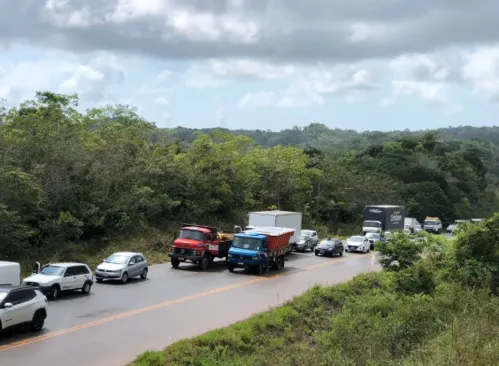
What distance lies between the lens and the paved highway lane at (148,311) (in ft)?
52.0

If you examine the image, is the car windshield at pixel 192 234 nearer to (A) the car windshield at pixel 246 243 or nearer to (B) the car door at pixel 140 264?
(A) the car windshield at pixel 246 243

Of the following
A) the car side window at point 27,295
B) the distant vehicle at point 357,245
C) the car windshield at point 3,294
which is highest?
the car windshield at point 3,294

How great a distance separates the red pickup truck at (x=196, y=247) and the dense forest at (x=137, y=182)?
543 centimetres

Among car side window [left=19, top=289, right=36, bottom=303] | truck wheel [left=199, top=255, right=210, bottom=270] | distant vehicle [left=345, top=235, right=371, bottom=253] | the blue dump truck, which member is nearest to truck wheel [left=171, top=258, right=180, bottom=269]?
truck wheel [left=199, top=255, right=210, bottom=270]

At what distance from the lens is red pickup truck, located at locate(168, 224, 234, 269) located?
3166 centimetres

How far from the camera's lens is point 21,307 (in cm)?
1681

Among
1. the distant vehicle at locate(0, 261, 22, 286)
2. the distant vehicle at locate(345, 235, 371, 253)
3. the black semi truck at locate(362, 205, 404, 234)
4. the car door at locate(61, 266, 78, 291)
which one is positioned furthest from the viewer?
the black semi truck at locate(362, 205, 404, 234)

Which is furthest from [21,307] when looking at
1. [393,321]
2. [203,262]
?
[203,262]

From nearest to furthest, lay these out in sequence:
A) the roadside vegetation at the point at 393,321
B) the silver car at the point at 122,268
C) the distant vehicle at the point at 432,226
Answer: the roadside vegetation at the point at 393,321 < the silver car at the point at 122,268 < the distant vehicle at the point at 432,226

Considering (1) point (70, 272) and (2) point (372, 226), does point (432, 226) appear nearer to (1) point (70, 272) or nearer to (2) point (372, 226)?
(2) point (372, 226)

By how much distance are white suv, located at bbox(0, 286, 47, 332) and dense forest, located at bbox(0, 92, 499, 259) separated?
1075 centimetres

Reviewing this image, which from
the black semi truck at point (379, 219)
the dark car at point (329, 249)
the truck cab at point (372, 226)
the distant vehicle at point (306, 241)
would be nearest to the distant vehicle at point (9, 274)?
the dark car at point (329, 249)

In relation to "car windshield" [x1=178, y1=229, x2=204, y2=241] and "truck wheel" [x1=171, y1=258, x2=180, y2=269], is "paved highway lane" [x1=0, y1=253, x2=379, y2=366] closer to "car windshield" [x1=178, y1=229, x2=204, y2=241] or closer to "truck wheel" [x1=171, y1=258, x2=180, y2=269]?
"truck wheel" [x1=171, y1=258, x2=180, y2=269]

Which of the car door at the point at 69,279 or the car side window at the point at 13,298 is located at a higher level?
the car side window at the point at 13,298
